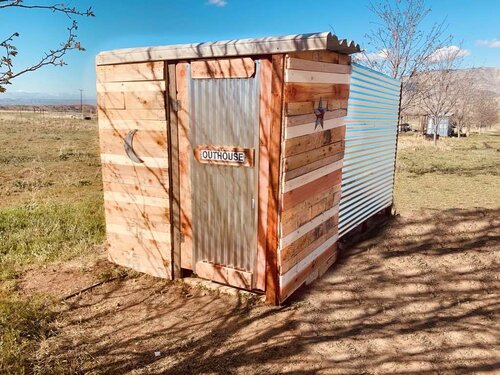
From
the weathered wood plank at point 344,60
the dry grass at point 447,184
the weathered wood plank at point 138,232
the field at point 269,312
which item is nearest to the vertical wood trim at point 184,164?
the weathered wood plank at point 138,232

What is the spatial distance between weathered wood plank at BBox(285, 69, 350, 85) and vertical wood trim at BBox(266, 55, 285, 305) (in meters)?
0.10

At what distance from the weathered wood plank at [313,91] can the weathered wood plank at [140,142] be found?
1853mm

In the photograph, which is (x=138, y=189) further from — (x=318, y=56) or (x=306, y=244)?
(x=318, y=56)

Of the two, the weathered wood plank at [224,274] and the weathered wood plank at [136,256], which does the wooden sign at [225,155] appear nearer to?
the weathered wood plank at [224,274]

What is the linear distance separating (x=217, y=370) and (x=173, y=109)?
320 cm

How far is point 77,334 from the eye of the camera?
4223mm

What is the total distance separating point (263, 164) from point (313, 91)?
1117 millimetres

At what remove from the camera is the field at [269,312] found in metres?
3.79

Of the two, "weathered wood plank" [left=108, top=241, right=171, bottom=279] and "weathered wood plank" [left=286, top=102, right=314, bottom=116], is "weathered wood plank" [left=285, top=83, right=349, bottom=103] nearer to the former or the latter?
"weathered wood plank" [left=286, top=102, right=314, bottom=116]

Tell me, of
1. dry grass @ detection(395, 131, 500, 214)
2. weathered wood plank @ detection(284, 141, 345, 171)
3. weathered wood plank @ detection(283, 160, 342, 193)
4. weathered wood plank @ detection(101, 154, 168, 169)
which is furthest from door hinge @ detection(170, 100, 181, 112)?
dry grass @ detection(395, 131, 500, 214)

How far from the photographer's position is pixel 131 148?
216 inches

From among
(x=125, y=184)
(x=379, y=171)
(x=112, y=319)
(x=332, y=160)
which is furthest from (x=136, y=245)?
(x=379, y=171)

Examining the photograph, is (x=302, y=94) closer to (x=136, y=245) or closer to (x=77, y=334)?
(x=136, y=245)

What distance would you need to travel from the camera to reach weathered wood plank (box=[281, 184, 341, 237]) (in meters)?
4.59
